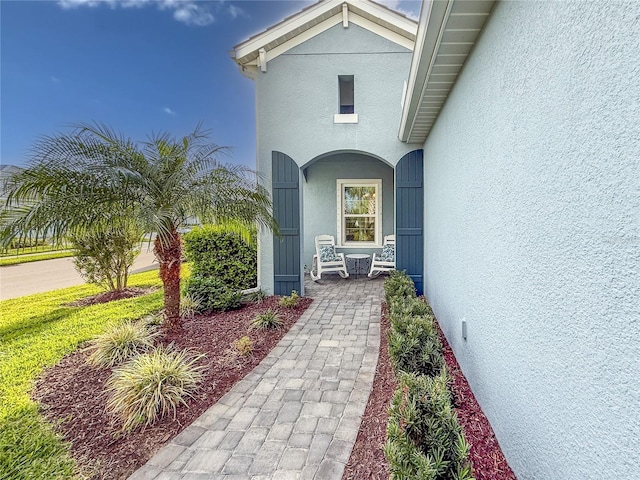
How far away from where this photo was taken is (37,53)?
13.0m

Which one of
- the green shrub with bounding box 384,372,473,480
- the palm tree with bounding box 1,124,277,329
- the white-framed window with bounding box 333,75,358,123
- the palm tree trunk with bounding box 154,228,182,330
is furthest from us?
the white-framed window with bounding box 333,75,358,123

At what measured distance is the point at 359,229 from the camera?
412 inches

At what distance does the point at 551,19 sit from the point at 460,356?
129 inches

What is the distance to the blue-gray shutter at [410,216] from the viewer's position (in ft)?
23.6

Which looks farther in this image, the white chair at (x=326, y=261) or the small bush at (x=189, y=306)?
the white chair at (x=326, y=261)

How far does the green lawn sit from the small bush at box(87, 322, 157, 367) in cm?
67

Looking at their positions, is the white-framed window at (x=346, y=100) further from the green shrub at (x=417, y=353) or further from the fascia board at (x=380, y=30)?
the green shrub at (x=417, y=353)

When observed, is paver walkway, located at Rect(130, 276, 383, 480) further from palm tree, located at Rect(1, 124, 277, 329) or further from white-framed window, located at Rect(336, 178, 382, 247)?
white-framed window, located at Rect(336, 178, 382, 247)

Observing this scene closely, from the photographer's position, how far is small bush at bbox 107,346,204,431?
290cm

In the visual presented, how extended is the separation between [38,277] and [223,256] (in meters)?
9.73

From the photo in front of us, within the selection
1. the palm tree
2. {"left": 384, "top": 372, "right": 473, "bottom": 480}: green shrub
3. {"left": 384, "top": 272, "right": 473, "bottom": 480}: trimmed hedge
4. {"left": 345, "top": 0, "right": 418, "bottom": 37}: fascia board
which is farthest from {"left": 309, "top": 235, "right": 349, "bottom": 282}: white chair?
{"left": 384, "top": 372, "right": 473, "bottom": 480}: green shrub

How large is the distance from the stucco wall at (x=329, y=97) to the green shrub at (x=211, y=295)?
2709 mm

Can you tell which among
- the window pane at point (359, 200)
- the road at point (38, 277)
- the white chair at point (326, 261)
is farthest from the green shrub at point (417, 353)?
the window pane at point (359, 200)

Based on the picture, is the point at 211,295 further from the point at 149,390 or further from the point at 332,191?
the point at 332,191
